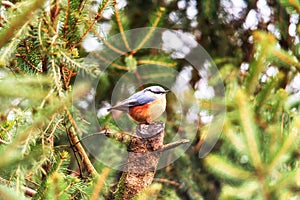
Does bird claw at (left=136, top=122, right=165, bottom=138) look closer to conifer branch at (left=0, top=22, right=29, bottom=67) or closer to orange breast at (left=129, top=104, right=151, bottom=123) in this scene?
orange breast at (left=129, top=104, right=151, bottom=123)

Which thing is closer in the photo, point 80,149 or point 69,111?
point 69,111

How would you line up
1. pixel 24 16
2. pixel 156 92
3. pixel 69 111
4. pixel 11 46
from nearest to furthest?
pixel 24 16, pixel 11 46, pixel 69 111, pixel 156 92

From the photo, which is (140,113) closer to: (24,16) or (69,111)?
(69,111)

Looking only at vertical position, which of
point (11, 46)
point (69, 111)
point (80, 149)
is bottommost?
point (80, 149)

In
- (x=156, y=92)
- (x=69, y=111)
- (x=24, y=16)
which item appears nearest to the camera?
(x=24, y=16)

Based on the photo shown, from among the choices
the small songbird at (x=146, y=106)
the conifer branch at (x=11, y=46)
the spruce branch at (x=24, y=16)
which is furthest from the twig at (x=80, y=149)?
the spruce branch at (x=24, y=16)

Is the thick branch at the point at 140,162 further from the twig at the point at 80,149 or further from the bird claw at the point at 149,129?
the twig at the point at 80,149

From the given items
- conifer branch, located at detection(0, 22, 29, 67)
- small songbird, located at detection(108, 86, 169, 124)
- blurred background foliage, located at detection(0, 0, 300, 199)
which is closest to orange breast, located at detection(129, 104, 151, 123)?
small songbird, located at detection(108, 86, 169, 124)

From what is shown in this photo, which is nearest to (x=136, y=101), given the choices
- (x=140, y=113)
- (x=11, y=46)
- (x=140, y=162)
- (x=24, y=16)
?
(x=140, y=113)

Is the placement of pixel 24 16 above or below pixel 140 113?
above

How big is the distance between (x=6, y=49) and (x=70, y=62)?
11 cm

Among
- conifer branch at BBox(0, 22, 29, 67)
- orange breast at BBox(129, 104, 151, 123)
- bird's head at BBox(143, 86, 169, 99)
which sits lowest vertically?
orange breast at BBox(129, 104, 151, 123)

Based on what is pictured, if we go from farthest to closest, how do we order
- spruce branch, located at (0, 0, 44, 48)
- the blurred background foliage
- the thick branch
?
the thick branch → the blurred background foliage → spruce branch, located at (0, 0, 44, 48)

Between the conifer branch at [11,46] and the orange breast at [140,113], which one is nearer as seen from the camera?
the conifer branch at [11,46]
